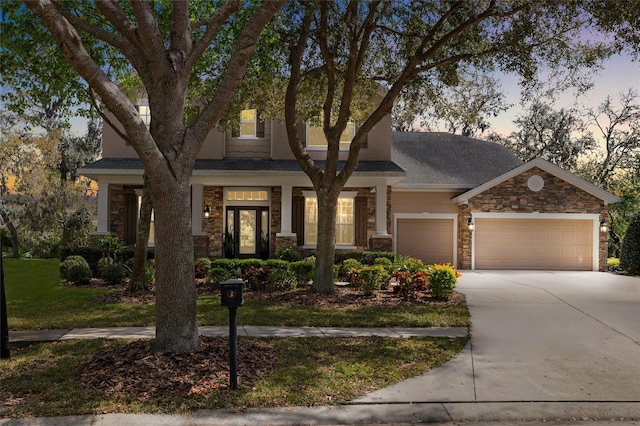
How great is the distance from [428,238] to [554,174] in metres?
5.30

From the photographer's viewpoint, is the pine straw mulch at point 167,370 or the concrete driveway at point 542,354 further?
the concrete driveway at point 542,354

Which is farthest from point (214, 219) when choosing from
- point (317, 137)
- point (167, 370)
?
point (167, 370)

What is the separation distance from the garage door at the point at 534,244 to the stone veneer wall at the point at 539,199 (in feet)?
1.53

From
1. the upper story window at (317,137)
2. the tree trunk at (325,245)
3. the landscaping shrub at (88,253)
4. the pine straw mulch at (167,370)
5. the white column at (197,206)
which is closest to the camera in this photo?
the pine straw mulch at (167,370)

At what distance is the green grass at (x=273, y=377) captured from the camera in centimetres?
523

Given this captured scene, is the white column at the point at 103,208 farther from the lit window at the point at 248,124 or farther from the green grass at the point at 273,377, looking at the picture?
the green grass at the point at 273,377

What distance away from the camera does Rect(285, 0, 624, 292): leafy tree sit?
11.9 metres

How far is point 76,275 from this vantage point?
48.9 feet

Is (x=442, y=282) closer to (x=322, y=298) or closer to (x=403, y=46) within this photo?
(x=322, y=298)

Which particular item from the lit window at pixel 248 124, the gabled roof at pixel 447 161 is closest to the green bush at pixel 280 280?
the lit window at pixel 248 124

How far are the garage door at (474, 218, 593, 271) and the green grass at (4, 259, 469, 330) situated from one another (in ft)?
34.7

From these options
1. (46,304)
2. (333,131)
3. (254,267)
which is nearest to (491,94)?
(333,131)

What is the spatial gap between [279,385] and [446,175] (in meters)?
18.0

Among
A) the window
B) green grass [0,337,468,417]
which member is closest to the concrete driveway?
green grass [0,337,468,417]
